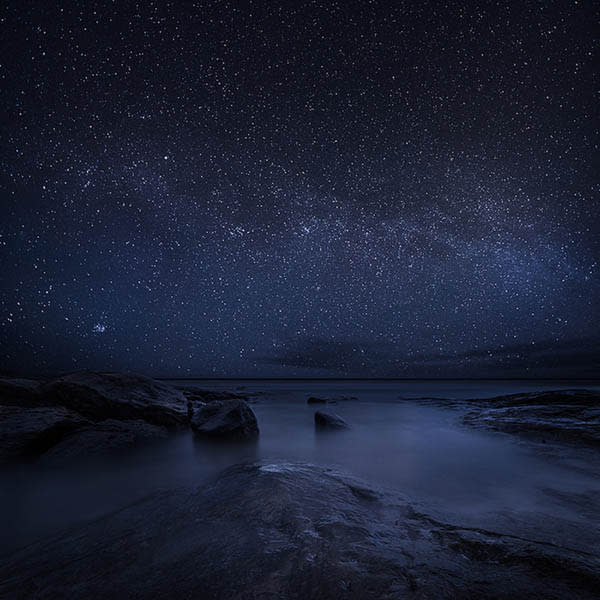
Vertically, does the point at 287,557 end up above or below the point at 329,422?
above

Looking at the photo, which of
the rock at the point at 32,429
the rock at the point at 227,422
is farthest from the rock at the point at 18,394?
the rock at the point at 227,422

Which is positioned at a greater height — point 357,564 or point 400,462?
point 357,564

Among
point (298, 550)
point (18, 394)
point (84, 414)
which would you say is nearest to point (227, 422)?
point (84, 414)

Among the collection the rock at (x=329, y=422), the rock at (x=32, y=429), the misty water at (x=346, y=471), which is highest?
the rock at (x=32, y=429)

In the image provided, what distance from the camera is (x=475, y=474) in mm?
4387

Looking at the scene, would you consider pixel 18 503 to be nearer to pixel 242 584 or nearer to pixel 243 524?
pixel 243 524

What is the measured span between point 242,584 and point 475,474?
431cm

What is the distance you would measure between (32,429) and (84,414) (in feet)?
5.77

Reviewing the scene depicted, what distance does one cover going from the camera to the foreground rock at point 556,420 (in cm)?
624

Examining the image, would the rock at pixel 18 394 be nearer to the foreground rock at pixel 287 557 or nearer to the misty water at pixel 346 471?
the misty water at pixel 346 471

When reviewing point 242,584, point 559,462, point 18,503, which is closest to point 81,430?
point 18,503

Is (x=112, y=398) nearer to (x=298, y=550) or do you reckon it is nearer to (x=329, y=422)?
(x=329, y=422)

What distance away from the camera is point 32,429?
16.5ft

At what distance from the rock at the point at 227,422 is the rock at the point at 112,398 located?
3.71 ft
